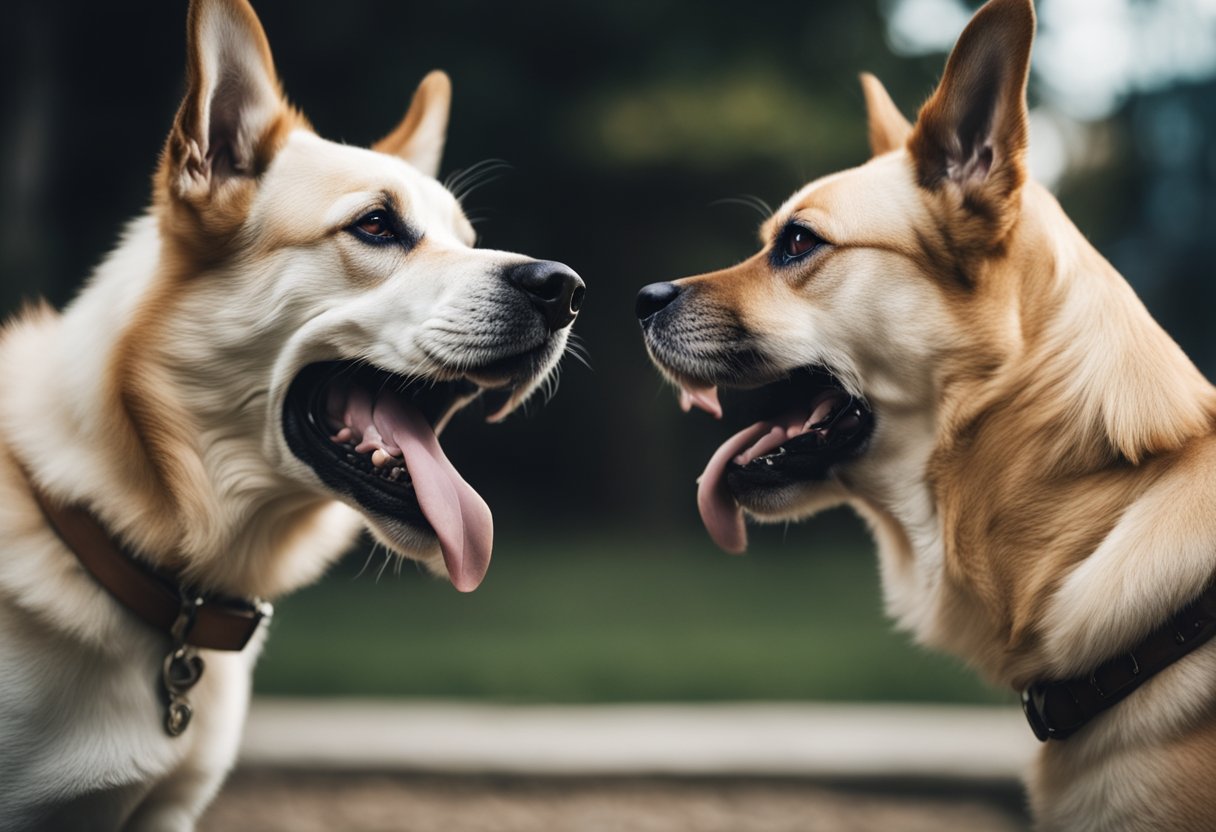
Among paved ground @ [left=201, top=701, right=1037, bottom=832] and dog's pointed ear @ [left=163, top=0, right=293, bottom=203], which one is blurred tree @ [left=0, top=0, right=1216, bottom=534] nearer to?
paved ground @ [left=201, top=701, right=1037, bottom=832]

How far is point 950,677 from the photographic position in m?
6.62

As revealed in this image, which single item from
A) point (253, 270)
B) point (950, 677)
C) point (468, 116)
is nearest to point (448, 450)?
point (468, 116)

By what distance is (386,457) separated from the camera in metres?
2.69

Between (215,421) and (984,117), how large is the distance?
7.00 feet

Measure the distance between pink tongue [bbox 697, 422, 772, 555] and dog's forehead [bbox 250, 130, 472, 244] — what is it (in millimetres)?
1035

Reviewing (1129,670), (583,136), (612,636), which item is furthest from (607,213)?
(1129,670)

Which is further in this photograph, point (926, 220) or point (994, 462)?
point (926, 220)

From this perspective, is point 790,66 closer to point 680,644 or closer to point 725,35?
point 725,35

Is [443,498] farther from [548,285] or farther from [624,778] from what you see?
[624,778]

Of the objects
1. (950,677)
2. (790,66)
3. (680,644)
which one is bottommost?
(680,644)

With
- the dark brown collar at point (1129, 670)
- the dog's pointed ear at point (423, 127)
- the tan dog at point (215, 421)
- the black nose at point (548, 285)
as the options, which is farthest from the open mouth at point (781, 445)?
the dog's pointed ear at point (423, 127)

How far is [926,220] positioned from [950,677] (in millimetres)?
4567

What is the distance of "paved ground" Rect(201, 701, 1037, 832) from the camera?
4090 millimetres

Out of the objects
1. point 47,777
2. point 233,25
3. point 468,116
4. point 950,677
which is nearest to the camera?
point 47,777
